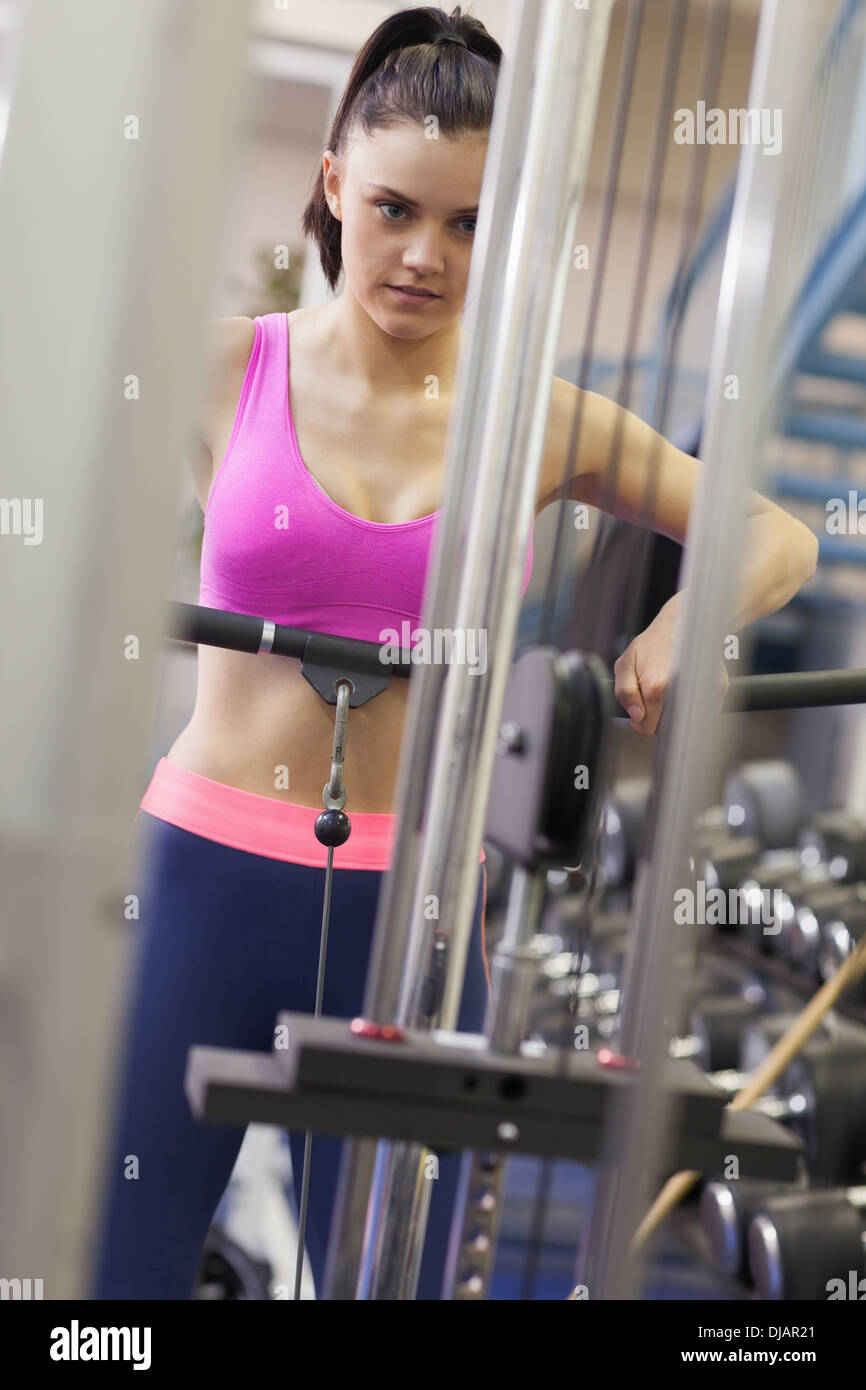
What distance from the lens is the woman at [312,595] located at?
48.1 inches

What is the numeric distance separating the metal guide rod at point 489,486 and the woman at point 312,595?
47cm

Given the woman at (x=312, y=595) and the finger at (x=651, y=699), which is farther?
the woman at (x=312, y=595)

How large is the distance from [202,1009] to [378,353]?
0.66 metres

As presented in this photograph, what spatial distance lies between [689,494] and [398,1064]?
2.84ft

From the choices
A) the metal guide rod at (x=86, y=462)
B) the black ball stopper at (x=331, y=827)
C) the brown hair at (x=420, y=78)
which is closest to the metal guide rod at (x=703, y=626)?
the metal guide rod at (x=86, y=462)

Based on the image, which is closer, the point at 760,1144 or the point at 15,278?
the point at 15,278

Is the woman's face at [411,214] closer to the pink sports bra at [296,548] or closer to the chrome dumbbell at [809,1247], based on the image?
the pink sports bra at [296,548]

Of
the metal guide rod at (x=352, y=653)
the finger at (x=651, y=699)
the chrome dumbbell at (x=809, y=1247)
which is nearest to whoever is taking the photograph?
the finger at (x=651, y=699)

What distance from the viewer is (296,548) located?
1295 mm
